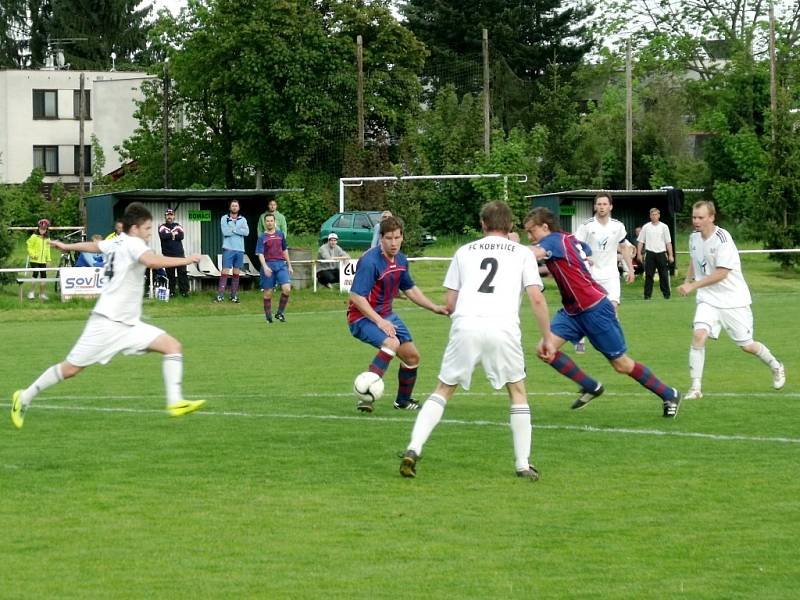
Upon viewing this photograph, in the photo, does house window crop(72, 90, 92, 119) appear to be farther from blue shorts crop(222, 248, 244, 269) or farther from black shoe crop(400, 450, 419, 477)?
black shoe crop(400, 450, 419, 477)

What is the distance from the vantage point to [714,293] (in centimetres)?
1298

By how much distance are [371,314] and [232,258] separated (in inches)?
654

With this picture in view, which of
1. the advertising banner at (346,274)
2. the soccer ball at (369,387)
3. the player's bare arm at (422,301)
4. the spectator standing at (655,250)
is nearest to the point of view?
the player's bare arm at (422,301)

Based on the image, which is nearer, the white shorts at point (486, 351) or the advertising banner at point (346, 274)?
the white shorts at point (486, 351)

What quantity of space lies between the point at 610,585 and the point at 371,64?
52.1 meters

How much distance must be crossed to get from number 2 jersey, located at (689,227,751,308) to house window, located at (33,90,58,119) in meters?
66.4

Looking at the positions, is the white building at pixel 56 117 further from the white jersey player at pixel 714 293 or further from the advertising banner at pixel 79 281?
the white jersey player at pixel 714 293

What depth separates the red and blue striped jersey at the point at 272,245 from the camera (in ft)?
77.7

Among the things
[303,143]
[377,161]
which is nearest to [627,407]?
[377,161]

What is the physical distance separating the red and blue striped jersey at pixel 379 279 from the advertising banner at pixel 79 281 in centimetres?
1780

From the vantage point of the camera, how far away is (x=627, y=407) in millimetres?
12555

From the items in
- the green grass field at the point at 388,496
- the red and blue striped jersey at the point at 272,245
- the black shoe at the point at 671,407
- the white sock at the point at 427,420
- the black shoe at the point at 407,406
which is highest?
the red and blue striped jersey at the point at 272,245

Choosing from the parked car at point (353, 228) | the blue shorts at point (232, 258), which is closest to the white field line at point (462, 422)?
the blue shorts at point (232, 258)

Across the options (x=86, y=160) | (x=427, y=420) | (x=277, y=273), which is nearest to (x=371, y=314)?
(x=427, y=420)
